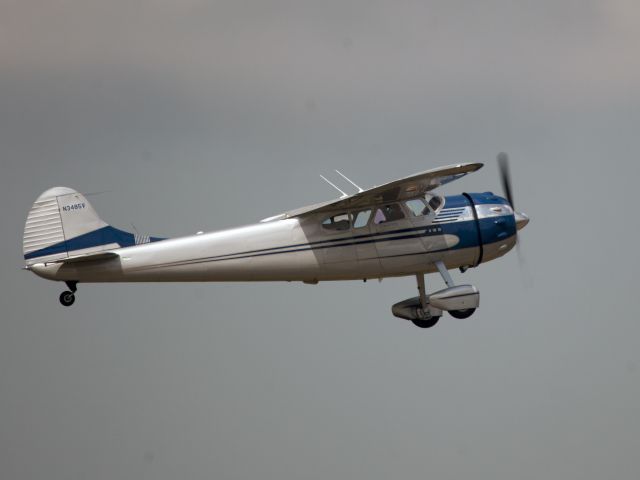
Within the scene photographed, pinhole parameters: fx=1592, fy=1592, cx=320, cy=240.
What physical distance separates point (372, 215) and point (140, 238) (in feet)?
11.6

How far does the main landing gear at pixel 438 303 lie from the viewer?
957 inches

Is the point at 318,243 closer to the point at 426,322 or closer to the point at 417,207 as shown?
the point at 417,207

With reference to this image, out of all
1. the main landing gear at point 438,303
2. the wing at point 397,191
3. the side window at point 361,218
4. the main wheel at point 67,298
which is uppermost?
the wing at point 397,191

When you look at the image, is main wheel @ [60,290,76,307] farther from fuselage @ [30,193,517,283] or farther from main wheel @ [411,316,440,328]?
main wheel @ [411,316,440,328]

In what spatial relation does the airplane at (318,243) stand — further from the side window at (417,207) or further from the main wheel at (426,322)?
the main wheel at (426,322)

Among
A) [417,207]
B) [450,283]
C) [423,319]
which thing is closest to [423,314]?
[423,319]

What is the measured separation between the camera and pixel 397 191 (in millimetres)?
24234

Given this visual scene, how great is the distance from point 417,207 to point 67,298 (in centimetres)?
552

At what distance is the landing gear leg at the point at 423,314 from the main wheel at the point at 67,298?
216 inches

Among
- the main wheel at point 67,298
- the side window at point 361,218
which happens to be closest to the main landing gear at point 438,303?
the side window at point 361,218

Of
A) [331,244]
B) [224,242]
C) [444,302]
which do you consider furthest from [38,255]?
[444,302]

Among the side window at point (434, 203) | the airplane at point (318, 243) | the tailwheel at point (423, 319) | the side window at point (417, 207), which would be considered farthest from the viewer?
the tailwheel at point (423, 319)

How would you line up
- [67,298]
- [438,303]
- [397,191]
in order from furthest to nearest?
[438,303], [397,191], [67,298]

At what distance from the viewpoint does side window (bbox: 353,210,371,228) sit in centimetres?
→ 2427
